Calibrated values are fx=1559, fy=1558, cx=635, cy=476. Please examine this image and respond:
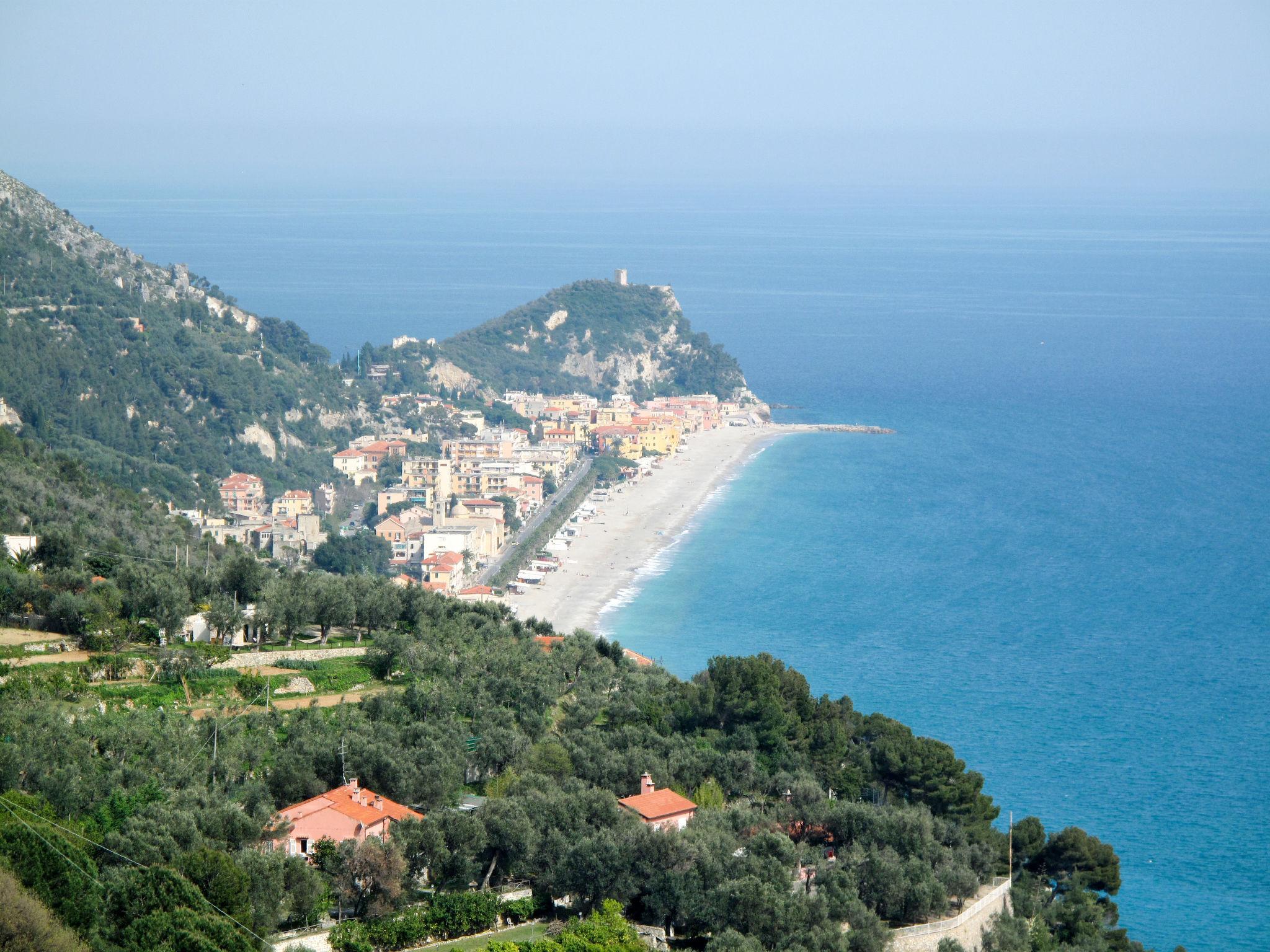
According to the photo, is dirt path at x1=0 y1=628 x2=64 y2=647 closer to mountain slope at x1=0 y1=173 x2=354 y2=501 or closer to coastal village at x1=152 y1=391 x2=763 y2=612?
coastal village at x1=152 y1=391 x2=763 y2=612

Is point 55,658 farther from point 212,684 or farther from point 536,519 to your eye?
point 536,519

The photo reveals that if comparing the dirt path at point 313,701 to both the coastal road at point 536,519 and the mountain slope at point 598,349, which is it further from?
the mountain slope at point 598,349

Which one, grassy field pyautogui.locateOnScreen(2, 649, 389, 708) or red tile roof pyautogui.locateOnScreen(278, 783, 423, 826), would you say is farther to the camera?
grassy field pyautogui.locateOnScreen(2, 649, 389, 708)

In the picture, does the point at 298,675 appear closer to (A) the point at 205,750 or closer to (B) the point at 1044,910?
(A) the point at 205,750

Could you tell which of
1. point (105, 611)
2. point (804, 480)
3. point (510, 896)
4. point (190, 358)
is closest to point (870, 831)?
point (510, 896)

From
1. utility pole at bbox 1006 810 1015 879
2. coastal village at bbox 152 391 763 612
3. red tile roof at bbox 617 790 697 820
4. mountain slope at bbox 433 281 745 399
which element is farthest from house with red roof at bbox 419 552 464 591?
mountain slope at bbox 433 281 745 399

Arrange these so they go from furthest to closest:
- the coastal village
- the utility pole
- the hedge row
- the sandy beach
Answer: the coastal village, the sandy beach, the utility pole, the hedge row

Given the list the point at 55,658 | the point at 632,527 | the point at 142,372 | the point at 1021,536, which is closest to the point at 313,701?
the point at 55,658
